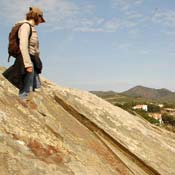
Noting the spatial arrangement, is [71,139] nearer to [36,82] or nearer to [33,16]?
[36,82]

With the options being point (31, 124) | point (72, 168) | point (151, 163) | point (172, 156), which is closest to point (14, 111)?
point (31, 124)

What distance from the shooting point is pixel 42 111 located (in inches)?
382

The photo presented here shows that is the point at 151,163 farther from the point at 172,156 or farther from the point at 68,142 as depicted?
the point at 68,142

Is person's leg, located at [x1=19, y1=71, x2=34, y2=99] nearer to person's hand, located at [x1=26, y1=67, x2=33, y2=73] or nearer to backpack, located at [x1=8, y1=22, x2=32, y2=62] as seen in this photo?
person's hand, located at [x1=26, y1=67, x2=33, y2=73]

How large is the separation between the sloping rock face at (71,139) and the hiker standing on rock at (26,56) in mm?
246

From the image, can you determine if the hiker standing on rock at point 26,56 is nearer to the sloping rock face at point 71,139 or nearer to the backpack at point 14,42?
the backpack at point 14,42

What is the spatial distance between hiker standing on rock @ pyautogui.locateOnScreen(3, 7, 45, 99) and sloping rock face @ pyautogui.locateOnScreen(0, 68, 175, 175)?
25 cm

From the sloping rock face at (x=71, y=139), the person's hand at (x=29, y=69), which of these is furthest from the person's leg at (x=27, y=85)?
the person's hand at (x=29, y=69)

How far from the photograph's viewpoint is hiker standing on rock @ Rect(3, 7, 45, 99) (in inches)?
349

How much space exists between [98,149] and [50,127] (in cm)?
132

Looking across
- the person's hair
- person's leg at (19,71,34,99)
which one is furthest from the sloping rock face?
the person's hair

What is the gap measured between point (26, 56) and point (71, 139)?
2.23 m

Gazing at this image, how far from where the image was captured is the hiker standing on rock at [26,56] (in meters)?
8.88

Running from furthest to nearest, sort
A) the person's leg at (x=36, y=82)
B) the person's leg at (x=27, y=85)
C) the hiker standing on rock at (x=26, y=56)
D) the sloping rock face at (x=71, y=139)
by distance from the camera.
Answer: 1. the person's leg at (x=36, y=82)
2. the person's leg at (x=27, y=85)
3. the hiker standing on rock at (x=26, y=56)
4. the sloping rock face at (x=71, y=139)
